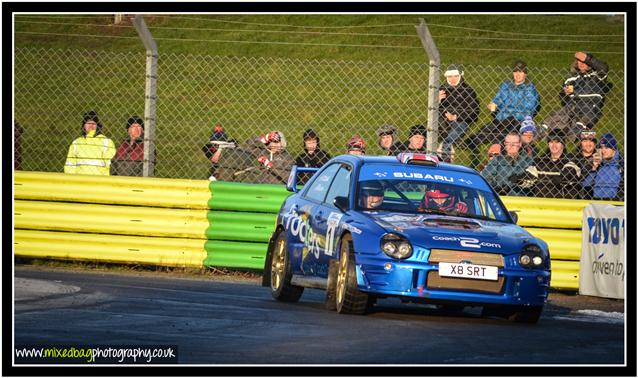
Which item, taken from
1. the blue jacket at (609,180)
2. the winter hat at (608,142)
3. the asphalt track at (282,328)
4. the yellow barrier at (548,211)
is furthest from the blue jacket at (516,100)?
the asphalt track at (282,328)

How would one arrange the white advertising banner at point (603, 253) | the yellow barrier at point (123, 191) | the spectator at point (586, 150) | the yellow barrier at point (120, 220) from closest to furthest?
the white advertising banner at point (603, 253)
the yellow barrier at point (120, 220)
the yellow barrier at point (123, 191)
the spectator at point (586, 150)

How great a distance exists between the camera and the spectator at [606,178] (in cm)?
1562

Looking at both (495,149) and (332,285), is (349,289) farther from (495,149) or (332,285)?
(495,149)

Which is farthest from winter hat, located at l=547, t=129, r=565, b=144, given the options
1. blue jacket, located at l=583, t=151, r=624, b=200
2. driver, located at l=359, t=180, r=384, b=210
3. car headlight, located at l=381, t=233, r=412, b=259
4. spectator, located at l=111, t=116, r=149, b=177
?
car headlight, located at l=381, t=233, r=412, b=259

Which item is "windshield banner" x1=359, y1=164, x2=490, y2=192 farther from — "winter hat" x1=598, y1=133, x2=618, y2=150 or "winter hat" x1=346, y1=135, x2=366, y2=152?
"winter hat" x1=598, y1=133, x2=618, y2=150

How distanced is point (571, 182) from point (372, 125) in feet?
32.0

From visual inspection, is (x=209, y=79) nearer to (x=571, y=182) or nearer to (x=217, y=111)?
(x=217, y=111)

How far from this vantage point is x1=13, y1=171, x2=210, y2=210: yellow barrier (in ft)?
50.9

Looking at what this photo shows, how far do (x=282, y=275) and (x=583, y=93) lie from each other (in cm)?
554

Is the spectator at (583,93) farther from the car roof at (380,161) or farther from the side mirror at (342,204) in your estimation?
the side mirror at (342,204)

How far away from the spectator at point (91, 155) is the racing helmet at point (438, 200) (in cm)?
522

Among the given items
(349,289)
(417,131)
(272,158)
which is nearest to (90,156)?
(272,158)

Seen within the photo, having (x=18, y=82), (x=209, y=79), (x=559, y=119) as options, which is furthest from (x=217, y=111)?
(x=559, y=119)

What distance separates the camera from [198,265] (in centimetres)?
1548
